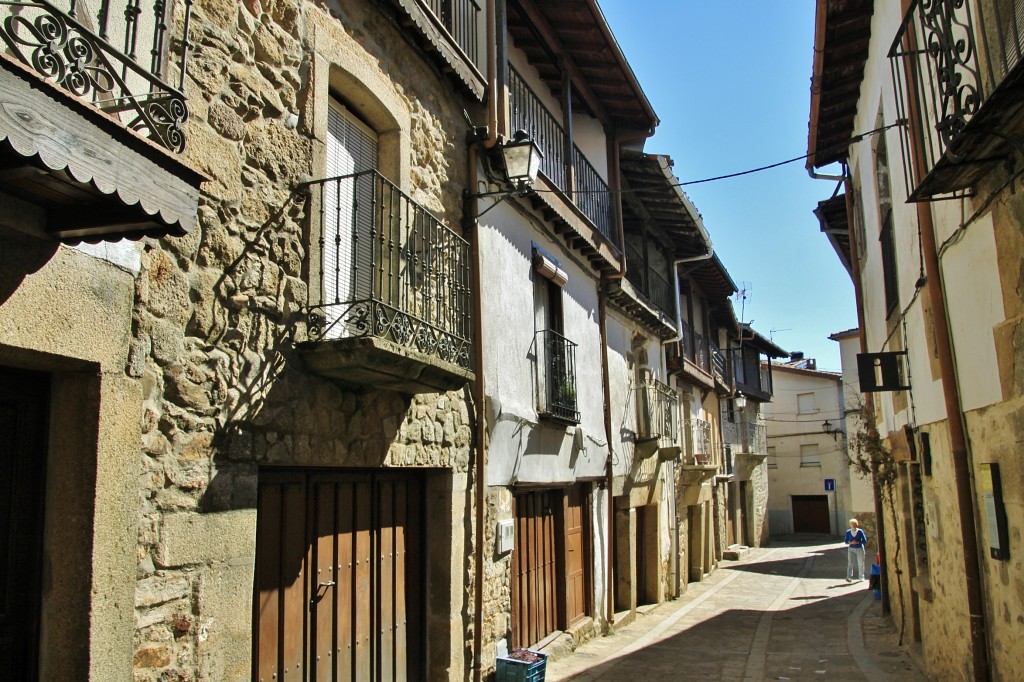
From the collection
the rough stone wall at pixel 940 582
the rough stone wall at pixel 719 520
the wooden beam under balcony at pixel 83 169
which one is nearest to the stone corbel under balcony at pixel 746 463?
the rough stone wall at pixel 719 520

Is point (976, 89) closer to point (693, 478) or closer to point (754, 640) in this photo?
point (754, 640)

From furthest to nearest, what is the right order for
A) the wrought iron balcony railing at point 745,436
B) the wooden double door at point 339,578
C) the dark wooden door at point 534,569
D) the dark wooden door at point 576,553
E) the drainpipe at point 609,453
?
the wrought iron balcony railing at point 745,436, the drainpipe at point 609,453, the dark wooden door at point 576,553, the dark wooden door at point 534,569, the wooden double door at point 339,578

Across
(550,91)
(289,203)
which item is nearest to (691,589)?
(550,91)

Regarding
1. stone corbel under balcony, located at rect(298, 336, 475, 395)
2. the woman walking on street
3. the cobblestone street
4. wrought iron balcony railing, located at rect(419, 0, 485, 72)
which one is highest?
wrought iron balcony railing, located at rect(419, 0, 485, 72)

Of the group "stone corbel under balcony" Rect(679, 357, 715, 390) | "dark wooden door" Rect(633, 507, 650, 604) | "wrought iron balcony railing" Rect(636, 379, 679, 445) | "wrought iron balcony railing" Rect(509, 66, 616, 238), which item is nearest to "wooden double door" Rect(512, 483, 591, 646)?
"wrought iron balcony railing" Rect(636, 379, 679, 445)

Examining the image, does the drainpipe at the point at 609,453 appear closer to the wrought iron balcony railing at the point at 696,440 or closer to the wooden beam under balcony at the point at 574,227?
the wooden beam under balcony at the point at 574,227

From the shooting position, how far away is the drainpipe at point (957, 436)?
208 inches

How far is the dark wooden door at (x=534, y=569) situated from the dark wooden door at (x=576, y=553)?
0.27 metres

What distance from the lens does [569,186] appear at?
393 inches

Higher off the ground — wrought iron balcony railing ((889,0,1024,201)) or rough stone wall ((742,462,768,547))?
wrought iron balcony railing ((889,0,1024,201))

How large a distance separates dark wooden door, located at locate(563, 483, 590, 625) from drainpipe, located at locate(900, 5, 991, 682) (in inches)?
195

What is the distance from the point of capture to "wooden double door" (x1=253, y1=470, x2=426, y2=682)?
4.54 m

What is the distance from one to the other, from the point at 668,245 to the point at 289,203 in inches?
515

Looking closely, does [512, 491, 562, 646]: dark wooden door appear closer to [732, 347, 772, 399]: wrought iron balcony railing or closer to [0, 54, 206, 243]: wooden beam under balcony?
[0, 54, 206, 243]: wooden beam under balcony
